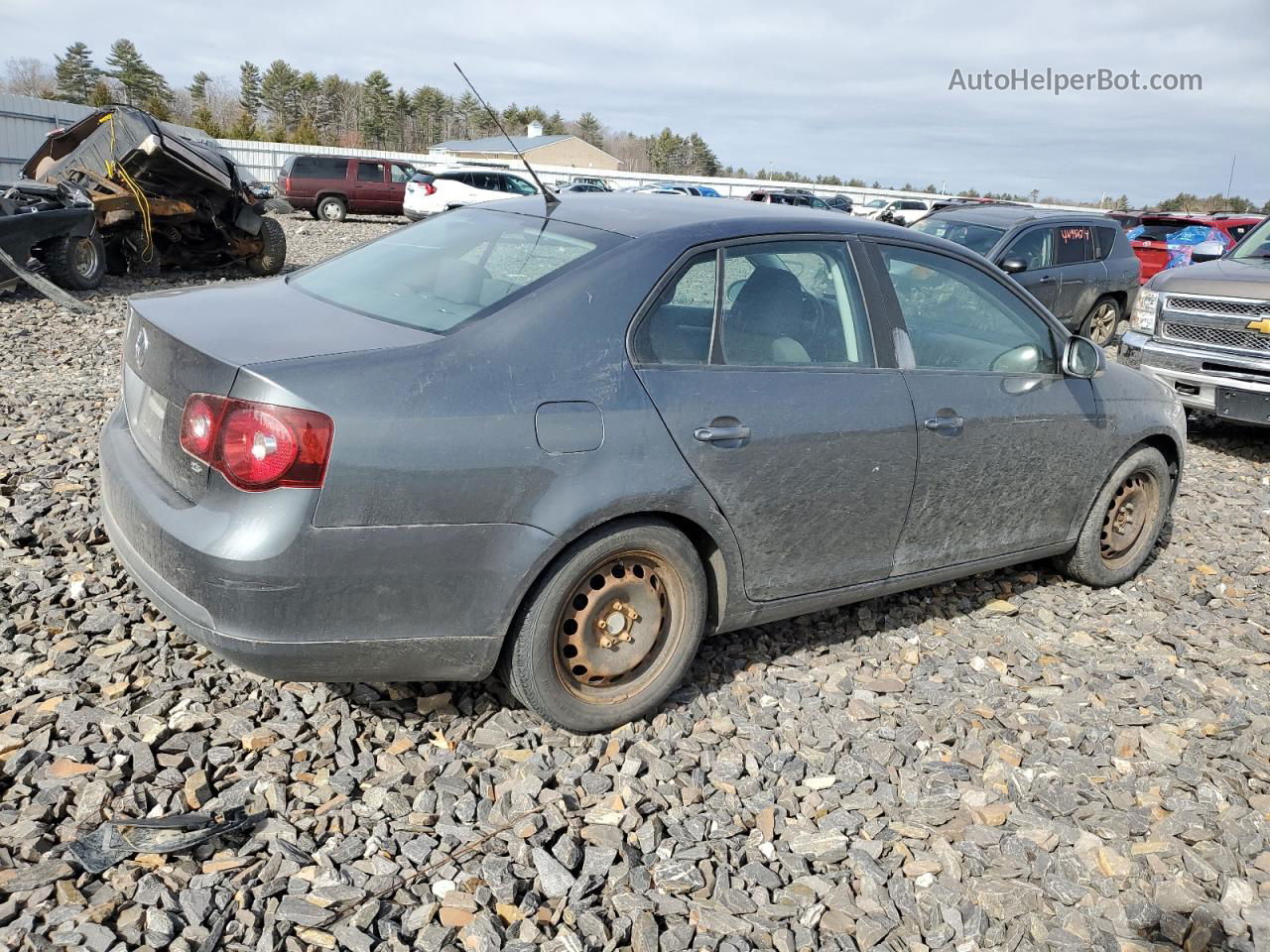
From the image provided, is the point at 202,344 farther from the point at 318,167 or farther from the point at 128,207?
the point at 318,167

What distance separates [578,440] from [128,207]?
1224 cm

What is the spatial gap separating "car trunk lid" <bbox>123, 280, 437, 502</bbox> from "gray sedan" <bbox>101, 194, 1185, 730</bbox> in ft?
0.05

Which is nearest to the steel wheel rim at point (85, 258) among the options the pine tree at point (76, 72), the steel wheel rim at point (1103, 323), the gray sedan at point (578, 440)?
the gray sedan at point (578, 440)

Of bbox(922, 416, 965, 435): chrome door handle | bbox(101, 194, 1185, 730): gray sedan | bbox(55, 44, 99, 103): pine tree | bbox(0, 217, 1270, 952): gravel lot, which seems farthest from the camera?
bbox(55, 44, 99, 103): pine tree

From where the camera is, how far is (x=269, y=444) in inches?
104

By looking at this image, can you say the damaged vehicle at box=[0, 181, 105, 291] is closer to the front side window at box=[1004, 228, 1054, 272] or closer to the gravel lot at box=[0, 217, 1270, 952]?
the gravel lot at box=[0, 217, 1270, 952]

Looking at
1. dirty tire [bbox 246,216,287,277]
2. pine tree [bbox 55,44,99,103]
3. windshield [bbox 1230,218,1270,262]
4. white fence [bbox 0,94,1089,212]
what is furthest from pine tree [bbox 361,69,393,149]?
windshield [bbox 1230,218,1270,262]

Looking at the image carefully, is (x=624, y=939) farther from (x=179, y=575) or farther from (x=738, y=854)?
(x=179, y=575)

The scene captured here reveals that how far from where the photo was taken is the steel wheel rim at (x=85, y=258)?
11812mm

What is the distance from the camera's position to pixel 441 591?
2854 millimetres

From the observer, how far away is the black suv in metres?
11.0

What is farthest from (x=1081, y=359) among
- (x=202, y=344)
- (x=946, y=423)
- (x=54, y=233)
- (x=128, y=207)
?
(x=128, y=207)

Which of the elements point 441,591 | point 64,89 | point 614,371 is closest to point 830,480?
point 614,371

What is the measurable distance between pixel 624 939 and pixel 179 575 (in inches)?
60.2
